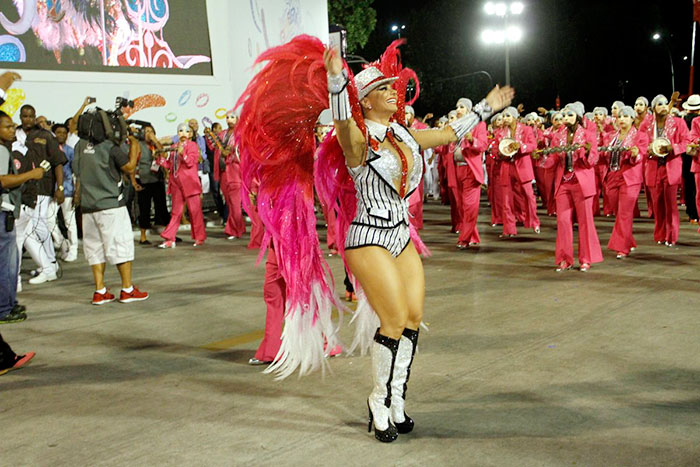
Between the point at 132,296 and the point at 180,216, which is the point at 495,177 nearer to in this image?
the point at 180,216

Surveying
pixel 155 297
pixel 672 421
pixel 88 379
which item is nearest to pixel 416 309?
pixel 672 421

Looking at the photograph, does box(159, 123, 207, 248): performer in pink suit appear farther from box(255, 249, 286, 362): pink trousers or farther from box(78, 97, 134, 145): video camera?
box(255, 249, 286, 362): pink trousers

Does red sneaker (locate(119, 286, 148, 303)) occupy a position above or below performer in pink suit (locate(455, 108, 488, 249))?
below

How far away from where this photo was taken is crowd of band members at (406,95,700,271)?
29.0 feet

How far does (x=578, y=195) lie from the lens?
8.75 m

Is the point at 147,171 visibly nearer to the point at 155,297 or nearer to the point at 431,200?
the point at 155,297

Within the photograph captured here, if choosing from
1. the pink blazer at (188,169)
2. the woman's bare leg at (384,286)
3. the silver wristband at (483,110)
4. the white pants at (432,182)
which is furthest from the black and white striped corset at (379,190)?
the white pants at (432,182)

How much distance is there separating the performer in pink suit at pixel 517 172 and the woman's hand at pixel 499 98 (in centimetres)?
740

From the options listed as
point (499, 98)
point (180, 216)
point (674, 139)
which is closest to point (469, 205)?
point (674, 139)

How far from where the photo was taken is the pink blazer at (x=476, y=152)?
1127cm

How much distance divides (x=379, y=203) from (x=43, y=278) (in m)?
7.04

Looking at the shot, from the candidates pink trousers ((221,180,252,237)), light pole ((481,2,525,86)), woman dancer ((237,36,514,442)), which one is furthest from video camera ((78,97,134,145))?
light pole ((481,2,525,86))

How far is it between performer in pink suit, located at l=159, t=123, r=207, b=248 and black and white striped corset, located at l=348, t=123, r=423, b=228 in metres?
8.93

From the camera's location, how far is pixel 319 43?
4.45 m
